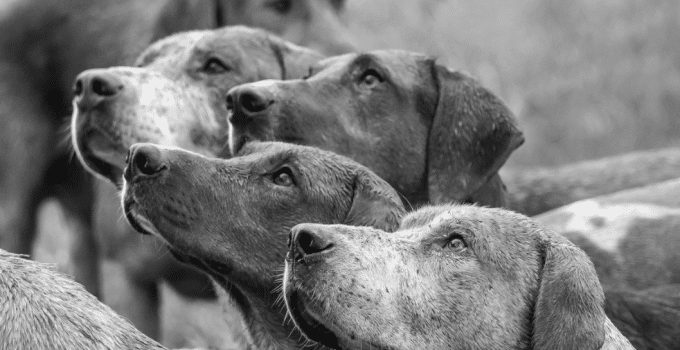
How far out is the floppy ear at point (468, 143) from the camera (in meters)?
7.49

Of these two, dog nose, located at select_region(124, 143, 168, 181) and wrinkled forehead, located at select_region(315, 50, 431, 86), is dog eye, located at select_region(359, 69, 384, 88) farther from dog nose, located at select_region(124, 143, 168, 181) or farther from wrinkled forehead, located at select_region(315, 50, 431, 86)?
dog nose, located at select_region(124, 143, 168, 181)

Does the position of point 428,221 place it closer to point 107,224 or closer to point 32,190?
point 107,224

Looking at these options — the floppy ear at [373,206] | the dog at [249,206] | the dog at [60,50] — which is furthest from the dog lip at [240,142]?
the dog at [60,50]

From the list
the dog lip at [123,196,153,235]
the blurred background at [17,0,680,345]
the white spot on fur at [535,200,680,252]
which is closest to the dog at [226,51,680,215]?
the white spot on fur at [535,200,680,252]

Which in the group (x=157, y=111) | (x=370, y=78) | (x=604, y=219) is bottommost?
(x=604, y=219)

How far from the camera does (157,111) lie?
25.0 ft

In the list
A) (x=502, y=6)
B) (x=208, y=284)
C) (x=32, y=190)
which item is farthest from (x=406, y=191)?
(x=502, y=6)

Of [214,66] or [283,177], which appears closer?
[283,177]

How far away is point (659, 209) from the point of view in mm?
8414

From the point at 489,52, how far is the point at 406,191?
9.39 m

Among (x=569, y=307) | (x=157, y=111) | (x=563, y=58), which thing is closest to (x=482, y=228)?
(x=569, y=307)

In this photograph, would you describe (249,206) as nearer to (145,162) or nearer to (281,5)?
(145,162)

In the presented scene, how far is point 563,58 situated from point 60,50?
26.8 ft

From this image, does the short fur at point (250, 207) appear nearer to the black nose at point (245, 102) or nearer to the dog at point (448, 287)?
the dog at point (448, 287)
